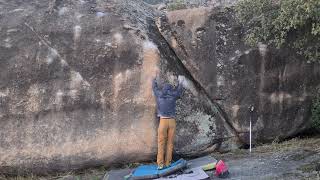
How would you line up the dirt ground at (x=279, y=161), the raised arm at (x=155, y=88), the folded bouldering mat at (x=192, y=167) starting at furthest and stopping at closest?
1. the raised arm at (x=155, y=88)
2. the folded bouldering mat at (x=192, y=167)
3. the dirt ground at (x=279, y=161)

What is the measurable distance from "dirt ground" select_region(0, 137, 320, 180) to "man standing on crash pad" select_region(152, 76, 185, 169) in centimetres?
105

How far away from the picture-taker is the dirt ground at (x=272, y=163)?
930cm

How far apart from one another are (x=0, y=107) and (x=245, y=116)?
5.73 metres

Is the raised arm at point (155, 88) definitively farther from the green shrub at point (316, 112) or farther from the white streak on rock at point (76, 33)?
the green shrub at point (316, 112)

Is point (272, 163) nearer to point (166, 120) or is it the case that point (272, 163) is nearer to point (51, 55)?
point (166, 120)

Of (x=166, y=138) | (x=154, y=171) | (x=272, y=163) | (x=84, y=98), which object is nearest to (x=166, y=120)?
(x=166, y=138)

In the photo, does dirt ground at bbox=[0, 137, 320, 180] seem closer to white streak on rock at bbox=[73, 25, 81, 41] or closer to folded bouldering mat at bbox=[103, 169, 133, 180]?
folded bouldering mat at bbox=[103, 169, 133, 180]

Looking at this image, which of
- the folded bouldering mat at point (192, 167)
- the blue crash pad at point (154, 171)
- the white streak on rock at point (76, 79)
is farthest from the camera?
the white streak on rock at point (76, 79)

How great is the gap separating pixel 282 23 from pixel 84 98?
185 inches

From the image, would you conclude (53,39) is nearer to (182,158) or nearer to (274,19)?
(182,158)

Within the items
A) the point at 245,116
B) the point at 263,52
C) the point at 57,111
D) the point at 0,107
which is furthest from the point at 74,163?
the point at 263,52

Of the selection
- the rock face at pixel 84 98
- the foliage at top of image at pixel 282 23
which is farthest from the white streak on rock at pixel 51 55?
the foliage at top of image at pixel 282 23

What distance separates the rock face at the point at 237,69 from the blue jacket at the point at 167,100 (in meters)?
1.37

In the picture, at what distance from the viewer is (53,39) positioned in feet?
37.1
